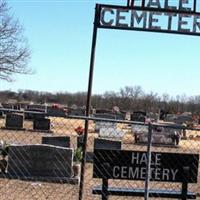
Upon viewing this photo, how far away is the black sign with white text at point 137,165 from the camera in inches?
287

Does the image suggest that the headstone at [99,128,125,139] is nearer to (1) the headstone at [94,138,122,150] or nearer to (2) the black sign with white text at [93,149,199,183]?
(1) the headstone at [94,138,122,150]

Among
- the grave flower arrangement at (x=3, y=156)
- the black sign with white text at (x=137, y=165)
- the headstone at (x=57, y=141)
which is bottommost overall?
the grave flower arrangement at (x=3, y=156)

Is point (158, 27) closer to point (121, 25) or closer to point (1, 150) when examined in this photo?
point (121, 25)

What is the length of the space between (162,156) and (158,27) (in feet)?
8.60

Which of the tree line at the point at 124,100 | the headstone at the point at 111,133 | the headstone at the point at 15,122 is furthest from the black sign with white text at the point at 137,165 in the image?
the tree line at the point at 124,100

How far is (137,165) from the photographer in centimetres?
739

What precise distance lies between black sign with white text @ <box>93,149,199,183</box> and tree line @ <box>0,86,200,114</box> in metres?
92.9

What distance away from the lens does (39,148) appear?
45.2ft

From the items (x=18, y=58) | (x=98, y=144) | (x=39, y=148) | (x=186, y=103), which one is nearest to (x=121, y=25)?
(x=39, y=148)

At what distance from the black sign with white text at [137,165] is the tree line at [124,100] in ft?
305

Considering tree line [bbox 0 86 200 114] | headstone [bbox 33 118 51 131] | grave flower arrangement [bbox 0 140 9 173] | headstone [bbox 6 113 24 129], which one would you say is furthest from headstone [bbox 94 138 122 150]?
tree line [bbox 0 86 200 114]

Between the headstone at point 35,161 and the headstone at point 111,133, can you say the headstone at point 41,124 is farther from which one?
the headstone at point 35,161

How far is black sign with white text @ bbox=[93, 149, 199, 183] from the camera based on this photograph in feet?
23.9

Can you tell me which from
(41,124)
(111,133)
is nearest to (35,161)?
(111,133)
